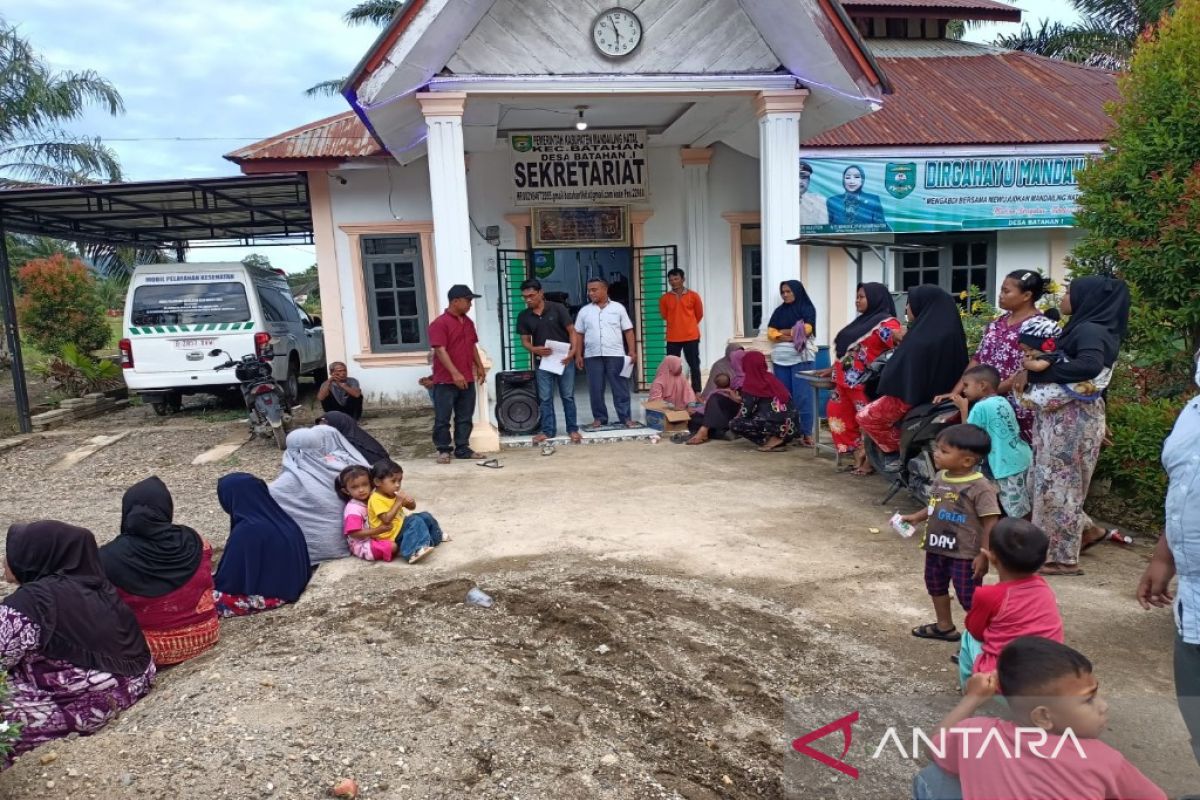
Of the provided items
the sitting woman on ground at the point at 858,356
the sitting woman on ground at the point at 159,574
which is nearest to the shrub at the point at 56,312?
the sitting woman on ground at the point at 159,574

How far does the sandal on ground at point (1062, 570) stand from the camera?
4293 mm

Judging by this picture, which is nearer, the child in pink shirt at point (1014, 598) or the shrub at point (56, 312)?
the child in pink shirt at point (1014, 598)

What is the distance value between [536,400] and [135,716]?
5.42 metres

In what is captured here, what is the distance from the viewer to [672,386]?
8523 millimetres

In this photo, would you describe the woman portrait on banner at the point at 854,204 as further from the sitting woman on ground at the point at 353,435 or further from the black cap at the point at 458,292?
the sitting woman on ground at the point at 353,435

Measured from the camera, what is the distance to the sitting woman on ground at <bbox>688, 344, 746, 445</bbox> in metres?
7.75

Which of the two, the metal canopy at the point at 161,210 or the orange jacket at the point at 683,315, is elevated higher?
the metal canopy at the point at 161,210

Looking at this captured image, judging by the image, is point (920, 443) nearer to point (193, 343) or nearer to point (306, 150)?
point (306, 150)

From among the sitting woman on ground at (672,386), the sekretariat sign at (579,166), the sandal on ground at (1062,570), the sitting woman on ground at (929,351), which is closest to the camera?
the sandal on ground at (1062,570)

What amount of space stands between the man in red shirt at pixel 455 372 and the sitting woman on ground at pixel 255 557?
2969 mm

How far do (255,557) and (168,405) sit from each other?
868 cm

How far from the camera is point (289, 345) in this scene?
1130 cm

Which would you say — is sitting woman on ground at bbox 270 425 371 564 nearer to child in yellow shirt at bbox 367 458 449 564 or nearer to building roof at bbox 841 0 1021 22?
child in yellow shirt at bbox 367 458 449 564

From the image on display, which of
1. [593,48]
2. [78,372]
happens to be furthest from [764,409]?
[78,372]
